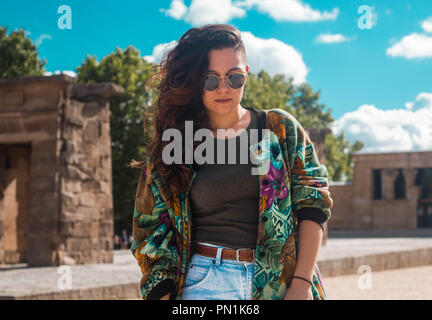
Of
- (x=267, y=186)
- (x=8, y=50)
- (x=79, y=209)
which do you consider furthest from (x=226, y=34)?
(x=8, y=50)

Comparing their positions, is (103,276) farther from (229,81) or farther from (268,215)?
(268,215)

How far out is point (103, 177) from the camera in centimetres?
1367

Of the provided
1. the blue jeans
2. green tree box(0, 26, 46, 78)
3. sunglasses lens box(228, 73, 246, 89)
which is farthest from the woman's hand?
green tree box(0, 26, 46, 78)

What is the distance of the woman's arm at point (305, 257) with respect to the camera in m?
2.23

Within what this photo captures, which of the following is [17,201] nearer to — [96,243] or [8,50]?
[96,243]

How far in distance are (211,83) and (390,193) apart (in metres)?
37.6

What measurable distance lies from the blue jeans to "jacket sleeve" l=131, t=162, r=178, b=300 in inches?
4.6

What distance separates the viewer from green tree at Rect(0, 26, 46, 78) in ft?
101

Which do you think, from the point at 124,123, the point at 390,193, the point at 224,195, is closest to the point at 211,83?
the point at 224,195

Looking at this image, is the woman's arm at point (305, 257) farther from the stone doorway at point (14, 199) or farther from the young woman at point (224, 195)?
the stone doorway at point (14, 199)

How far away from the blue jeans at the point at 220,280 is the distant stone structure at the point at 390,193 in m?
36.5

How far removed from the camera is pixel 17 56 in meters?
30.8

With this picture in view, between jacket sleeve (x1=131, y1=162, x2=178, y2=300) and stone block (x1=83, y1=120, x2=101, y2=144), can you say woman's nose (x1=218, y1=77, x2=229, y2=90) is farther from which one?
stone block (x1=83, y1=120, x2=101, y2=144)

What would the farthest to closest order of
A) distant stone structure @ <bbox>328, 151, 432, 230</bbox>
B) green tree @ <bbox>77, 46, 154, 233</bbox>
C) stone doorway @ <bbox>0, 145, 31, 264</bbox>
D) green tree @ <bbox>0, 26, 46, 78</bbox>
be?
distant stone structure @ <bbox>328, 151, 432, 230</bbox>
green tree @ <bbox>0, 26, 46, 78</bbox>
green tree @ <bbox>77, 46, 154, 233</bbox>
stone doorway @ <bbox>0, 145, 31, 264</bbox>
